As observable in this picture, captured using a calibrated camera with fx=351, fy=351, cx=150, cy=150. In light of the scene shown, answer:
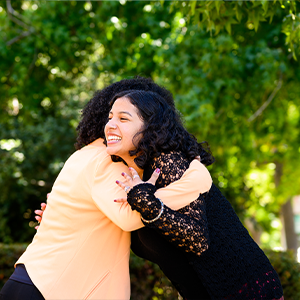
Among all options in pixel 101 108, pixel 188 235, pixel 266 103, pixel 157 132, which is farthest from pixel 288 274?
pixel 101 108

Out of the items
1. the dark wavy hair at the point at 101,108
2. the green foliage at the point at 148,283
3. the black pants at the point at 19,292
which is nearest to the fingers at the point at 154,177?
the dark wavy hair at the point at 101,108

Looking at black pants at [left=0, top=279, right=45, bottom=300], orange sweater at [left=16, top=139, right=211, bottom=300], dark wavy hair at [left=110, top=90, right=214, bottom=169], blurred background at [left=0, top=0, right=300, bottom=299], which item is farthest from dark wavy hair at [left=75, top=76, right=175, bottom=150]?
blurred background at [left=0, top=0, right=300, bottom=299]

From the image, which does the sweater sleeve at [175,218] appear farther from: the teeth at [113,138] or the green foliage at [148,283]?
the green foliage at [148,283]

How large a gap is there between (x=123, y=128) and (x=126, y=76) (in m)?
3.96

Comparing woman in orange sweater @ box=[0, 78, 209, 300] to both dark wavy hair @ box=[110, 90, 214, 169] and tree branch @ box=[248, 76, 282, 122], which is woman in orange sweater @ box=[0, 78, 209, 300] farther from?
tree branch @ box=[248, 76, 282, 122]

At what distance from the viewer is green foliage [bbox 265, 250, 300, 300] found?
453 centimetres

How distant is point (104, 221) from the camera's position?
207 cm

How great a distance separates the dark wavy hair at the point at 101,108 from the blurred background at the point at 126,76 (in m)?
2.30

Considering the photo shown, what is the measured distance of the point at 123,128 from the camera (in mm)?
2201

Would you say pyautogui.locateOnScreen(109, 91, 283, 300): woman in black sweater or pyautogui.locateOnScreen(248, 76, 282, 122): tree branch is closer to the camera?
pyautogui.locateOnScreen(109, 91, 283, 300): woman in black sweater

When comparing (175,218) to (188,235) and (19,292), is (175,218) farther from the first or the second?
(19,292)

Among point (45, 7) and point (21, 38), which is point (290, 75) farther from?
A: point (21, 38)

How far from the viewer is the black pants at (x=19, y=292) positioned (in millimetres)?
1911

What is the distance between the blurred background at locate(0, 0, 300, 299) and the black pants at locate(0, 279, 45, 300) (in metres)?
3.34
